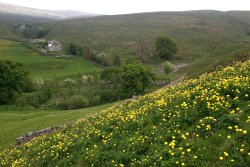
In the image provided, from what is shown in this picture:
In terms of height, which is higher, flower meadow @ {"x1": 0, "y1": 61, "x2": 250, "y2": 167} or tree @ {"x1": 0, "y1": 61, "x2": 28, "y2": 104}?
flower meadow @ {"x1": 0, "y1": 61, "x2": 250, "y2": 167}

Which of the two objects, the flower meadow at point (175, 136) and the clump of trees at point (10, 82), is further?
the clump of trees at point (10, 82)

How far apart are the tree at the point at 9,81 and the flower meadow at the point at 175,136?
242ft

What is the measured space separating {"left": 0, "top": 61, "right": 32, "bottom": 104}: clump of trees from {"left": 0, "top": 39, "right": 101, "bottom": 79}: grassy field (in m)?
59.8

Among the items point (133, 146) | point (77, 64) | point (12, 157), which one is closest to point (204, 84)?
point (133, 146)

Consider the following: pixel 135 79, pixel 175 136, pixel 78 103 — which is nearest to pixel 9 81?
pixel 78 103

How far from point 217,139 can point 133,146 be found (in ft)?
13.8

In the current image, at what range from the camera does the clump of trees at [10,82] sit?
90.1 m

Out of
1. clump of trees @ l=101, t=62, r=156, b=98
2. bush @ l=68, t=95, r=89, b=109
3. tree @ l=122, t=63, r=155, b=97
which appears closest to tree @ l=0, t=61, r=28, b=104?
bush @ l=68, t=95, r=89, b=109

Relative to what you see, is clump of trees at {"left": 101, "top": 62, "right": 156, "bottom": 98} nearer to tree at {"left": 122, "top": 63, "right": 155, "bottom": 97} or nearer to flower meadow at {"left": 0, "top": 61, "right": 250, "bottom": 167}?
tree at {"left": 122, "top": 63, "right": 155, "bottom": 97}

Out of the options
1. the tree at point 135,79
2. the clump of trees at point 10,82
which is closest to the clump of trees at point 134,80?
the tree at point 135,79

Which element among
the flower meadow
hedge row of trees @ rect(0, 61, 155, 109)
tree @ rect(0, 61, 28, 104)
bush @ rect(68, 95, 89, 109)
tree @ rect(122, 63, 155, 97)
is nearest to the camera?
the flower meadow

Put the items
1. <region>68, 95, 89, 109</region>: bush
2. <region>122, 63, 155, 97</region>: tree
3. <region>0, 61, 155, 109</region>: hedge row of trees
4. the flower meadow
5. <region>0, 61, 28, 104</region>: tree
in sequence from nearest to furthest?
the flower meadow
<region>0, 61, 28, 104</region>: tree
<region>0, 61, 155, 109</region>: hedge row of trees
<region>68, 95, 89, 109</region>: bush
<region>122, 63, 155, 97</region>: tree

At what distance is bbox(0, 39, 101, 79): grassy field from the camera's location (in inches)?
6353

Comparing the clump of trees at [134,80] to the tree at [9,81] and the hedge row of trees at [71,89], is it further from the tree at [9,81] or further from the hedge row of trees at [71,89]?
the tree at [9,81]
